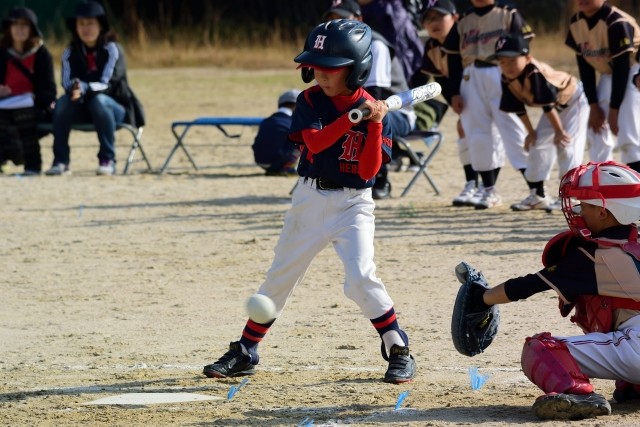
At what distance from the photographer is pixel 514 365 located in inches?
245

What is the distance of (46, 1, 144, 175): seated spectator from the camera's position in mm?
14383

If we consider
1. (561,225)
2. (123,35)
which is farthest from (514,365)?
(123,35)

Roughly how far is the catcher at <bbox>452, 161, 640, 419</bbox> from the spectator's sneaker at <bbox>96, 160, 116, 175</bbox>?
31.7ft

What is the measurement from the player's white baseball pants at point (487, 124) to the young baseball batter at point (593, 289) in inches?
227

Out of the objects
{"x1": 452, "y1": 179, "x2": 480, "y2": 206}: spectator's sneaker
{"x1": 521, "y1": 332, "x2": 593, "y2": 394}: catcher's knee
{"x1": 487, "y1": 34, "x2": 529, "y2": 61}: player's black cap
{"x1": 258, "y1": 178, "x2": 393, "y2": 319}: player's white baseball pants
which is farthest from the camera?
{"x1": 452, "y1": 179, "x2": 480, "y2": 206}: spectator's sneaker

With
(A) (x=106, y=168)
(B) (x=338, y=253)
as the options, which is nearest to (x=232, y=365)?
(B) (x=338, y=253)

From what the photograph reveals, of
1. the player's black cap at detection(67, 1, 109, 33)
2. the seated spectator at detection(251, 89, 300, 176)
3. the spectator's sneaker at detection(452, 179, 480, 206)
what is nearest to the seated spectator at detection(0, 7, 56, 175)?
the player's black cap at detection(67, 1, 109, 33)

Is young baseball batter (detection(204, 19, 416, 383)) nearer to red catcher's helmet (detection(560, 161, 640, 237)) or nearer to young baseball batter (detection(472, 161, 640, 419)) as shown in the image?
young baseball batter (detection(472, 161, 640, 419))

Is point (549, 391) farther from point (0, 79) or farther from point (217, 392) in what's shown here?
point (0, 79)

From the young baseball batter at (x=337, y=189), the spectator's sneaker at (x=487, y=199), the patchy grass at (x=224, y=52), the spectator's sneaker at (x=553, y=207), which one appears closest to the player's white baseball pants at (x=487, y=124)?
the spectator's sneaker at (x=487, y=199)

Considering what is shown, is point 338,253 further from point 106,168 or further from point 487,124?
point 106,168

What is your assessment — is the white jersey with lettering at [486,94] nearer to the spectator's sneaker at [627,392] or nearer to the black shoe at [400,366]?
the black shoe at [400,366]

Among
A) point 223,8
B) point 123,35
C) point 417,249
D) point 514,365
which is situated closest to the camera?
point 514,365

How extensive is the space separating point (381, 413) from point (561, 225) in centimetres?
550
